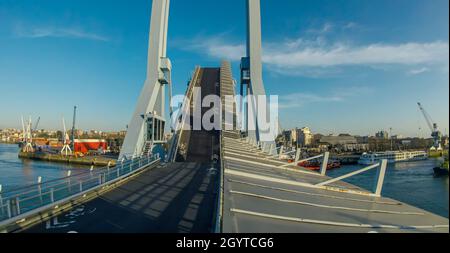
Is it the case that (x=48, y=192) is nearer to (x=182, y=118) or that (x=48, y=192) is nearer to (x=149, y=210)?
(x=149, y=210)

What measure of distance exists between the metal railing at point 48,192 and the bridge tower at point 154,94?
8838 millimetres

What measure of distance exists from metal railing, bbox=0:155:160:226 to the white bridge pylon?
8.46 m

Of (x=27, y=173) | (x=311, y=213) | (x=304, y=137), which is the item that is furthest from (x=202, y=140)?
(x=304, y=137)

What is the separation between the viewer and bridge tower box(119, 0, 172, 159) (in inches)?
813

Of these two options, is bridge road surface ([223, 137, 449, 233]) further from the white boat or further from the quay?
the white boat

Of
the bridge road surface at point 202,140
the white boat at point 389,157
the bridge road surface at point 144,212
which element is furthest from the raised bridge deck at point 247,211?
the white boat at point 389,157

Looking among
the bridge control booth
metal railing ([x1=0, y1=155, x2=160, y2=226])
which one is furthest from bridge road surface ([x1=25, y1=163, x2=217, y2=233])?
the bridge control booth

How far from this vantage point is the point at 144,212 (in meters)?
7.21

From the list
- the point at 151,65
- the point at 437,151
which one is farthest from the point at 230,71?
the point at 437,151

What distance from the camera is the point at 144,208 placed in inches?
300
